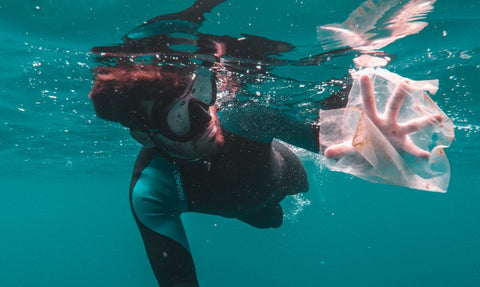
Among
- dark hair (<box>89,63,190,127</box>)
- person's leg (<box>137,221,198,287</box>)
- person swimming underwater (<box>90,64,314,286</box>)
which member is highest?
dark hair (<box>89,63,190,127</box>)

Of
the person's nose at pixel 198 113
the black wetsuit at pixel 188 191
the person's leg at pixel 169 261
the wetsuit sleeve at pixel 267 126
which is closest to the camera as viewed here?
the person's leg at pixel 169 261

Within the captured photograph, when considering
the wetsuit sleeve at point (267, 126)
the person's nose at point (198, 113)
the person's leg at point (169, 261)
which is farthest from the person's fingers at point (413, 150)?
the person's leg at point (169, 261)

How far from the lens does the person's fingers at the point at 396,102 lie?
2430 mm

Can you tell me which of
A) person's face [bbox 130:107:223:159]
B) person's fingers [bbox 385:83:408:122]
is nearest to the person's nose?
person's face [bbox 130:107:223:159]

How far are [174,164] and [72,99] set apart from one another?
8.88 metres

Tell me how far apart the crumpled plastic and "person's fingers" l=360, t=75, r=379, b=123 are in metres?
0.08

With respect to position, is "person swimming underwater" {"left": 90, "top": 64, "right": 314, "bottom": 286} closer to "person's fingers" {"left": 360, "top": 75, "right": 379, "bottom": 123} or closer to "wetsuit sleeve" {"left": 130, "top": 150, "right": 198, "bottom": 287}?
"wetsuit sleeve" {"left": 130, "top": 150, "right": 198, "bottom": 287}

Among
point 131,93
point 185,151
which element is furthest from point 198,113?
point 131,93

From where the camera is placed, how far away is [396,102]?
244 cm

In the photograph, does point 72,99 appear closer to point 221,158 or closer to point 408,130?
point 221,158

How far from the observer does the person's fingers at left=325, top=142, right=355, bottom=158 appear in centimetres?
272

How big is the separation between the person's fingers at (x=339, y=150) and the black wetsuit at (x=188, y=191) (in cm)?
205

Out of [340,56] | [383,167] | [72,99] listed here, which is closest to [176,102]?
[383,167]

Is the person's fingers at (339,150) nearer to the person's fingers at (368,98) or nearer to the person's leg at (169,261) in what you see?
the person's fingers at (368,98)
